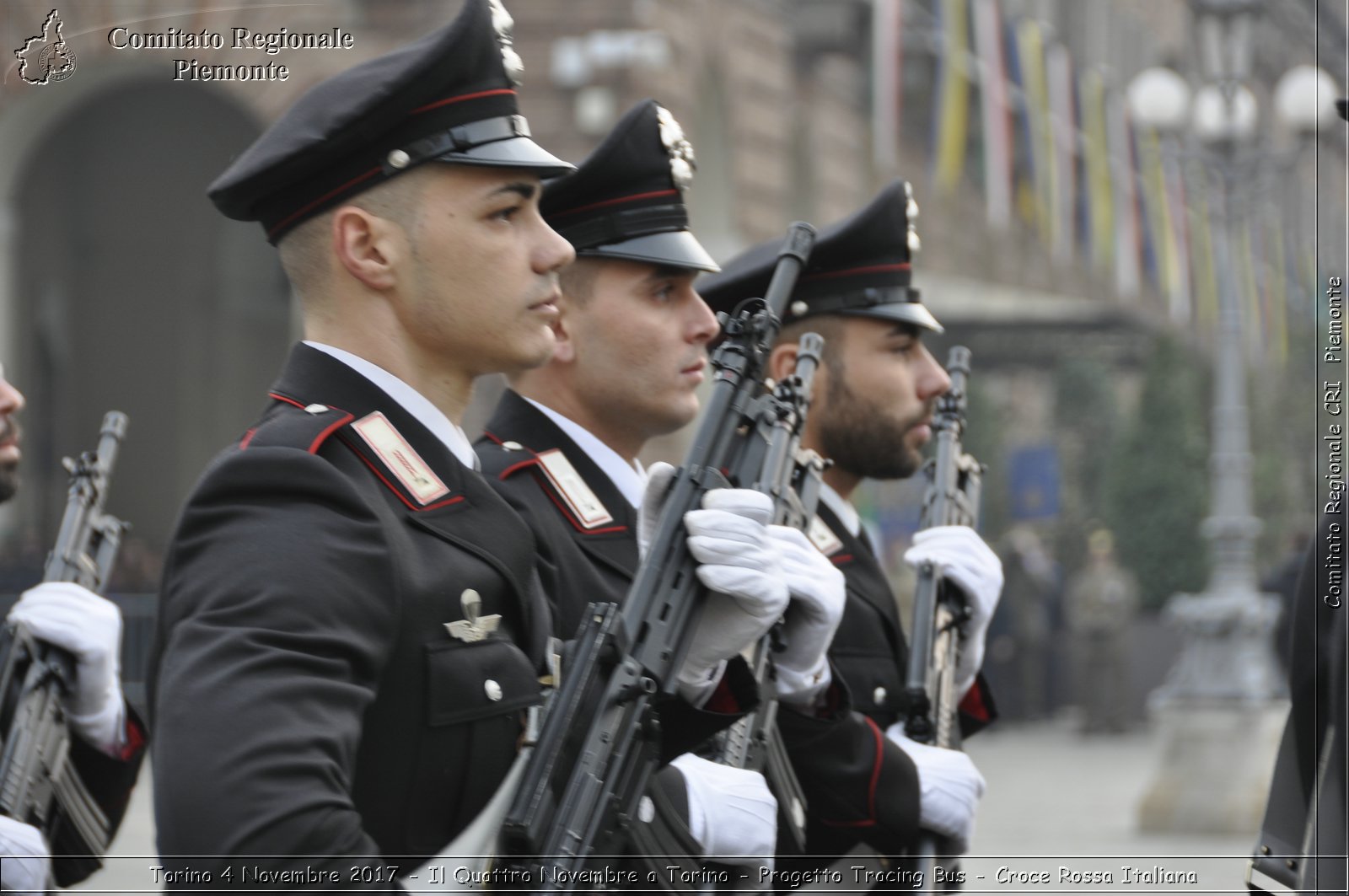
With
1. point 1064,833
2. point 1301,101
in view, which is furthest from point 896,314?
point 1301,101

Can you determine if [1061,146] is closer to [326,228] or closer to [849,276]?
[849,276]

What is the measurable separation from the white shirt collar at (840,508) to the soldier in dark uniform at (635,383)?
0.54m

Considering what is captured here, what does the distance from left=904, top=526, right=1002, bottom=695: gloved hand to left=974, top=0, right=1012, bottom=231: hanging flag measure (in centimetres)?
1422

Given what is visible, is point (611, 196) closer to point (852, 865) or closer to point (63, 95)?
point (852, 865)

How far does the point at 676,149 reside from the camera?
3.63 m

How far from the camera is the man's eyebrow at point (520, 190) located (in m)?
2.42

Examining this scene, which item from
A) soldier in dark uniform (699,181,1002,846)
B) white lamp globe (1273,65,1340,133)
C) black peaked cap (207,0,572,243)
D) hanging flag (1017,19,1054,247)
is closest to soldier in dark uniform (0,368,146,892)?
black peaked cap (207,0,572,243)

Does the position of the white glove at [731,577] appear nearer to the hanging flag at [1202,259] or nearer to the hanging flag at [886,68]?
the hanging flag at [886,68]

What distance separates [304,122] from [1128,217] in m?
20.6

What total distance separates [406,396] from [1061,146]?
18638mm

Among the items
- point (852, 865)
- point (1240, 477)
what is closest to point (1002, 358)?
point (1240, 477)

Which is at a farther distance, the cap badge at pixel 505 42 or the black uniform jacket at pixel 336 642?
the cap badge at pixel 505 42

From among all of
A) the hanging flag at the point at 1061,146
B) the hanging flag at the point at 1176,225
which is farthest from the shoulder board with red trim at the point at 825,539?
the hanging flag at the point at 1176,225

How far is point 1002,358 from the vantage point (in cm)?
1984
